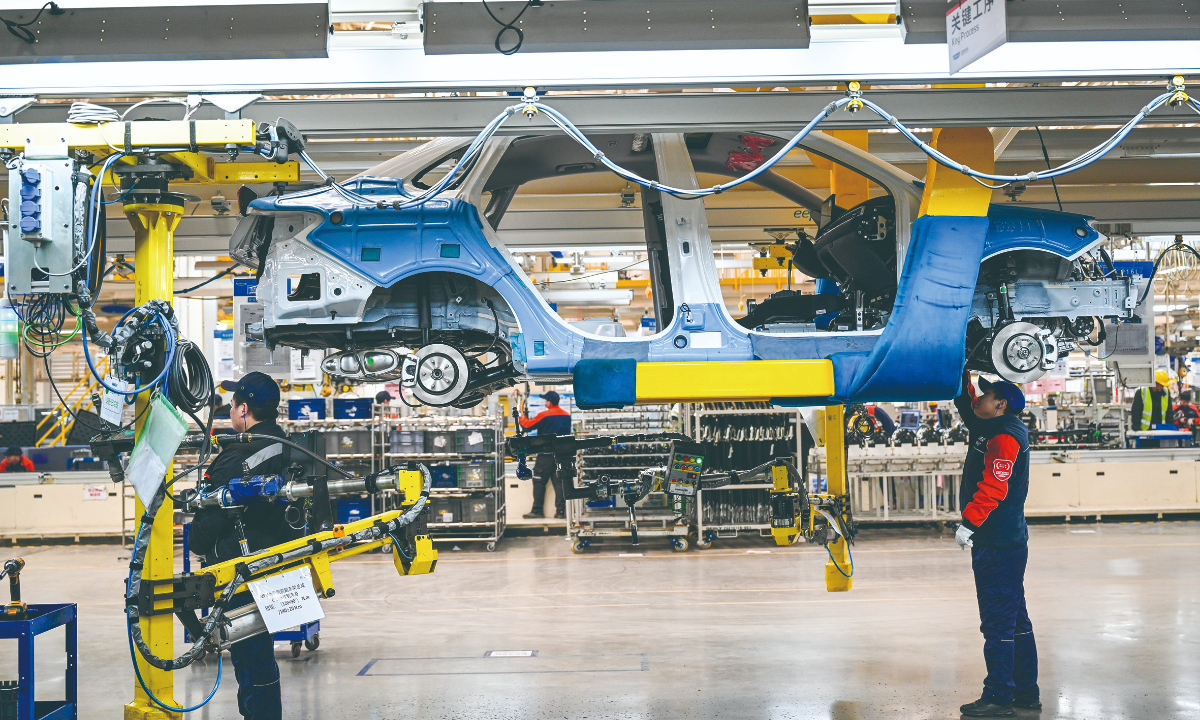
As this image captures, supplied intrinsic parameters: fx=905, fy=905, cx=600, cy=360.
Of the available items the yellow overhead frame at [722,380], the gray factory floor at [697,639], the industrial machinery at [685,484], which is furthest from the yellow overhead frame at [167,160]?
the industrial machinery at [685,484]

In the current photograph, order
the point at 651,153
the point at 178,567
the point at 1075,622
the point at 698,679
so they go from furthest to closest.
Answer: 1. the point at 178,567
2. the point at 1075,622
3. the point at 698,679
4. the point at 651,153

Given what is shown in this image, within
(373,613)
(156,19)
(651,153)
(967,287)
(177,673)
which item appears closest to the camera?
(156,19)

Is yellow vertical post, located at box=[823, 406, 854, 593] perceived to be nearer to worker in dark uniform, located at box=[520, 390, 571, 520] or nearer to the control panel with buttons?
Answer: the control panel with buttons

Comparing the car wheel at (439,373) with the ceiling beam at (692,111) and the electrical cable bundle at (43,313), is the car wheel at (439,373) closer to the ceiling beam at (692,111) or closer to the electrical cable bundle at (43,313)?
the ceiling beam at (692,111)

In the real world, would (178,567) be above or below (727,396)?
below

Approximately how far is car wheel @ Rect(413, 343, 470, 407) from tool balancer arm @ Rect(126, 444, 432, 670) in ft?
1.32

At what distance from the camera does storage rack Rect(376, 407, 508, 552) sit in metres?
10.9

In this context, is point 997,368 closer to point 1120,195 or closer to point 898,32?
point 898,32

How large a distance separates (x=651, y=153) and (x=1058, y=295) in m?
2.28

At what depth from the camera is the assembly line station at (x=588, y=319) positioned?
3.71 meters

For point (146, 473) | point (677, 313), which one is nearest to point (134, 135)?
point (146, 473)

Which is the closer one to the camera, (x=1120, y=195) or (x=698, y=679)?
(x=698, y=679)

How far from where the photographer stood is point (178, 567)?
9.69 metres

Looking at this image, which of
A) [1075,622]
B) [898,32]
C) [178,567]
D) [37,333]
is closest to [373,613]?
[178,567]
